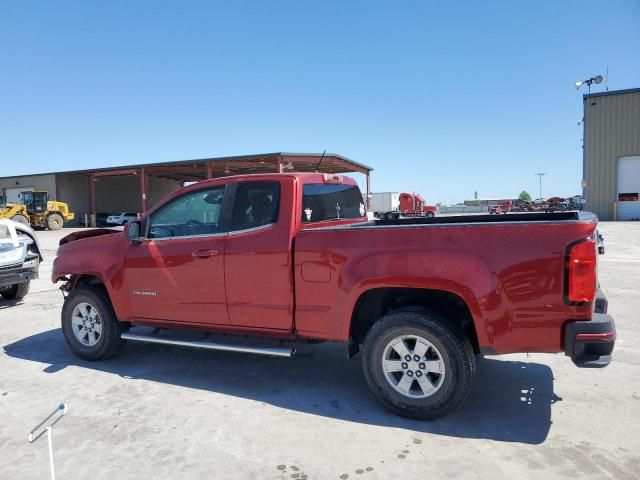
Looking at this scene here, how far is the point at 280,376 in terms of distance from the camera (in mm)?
4719

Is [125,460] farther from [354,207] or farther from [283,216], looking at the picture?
[354,207]

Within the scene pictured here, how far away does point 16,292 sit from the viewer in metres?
8.92

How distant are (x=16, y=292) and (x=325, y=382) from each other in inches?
281

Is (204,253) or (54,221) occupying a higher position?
(54,221)

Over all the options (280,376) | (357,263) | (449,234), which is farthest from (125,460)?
(449,234)

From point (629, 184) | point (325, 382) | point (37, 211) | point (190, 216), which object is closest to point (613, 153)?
point (629, 184)

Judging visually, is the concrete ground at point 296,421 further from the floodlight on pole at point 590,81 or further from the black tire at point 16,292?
the floodlight on pole at point 590,81

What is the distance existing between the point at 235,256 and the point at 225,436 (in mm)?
1501

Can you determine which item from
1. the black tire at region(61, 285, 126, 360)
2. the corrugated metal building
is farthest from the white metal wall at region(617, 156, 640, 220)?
the black tire at region(61, 285, 126, 360)

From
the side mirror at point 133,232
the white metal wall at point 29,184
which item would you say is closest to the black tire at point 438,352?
the side mirror at point 133,232

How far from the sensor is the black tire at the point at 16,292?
348 inches

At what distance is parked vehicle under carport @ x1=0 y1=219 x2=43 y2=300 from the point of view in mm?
7809

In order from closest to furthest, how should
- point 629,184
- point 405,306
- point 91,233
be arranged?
1. point 405,306
2. point 91,233
3. point 629,184

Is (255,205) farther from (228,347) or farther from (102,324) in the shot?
(102,324)
